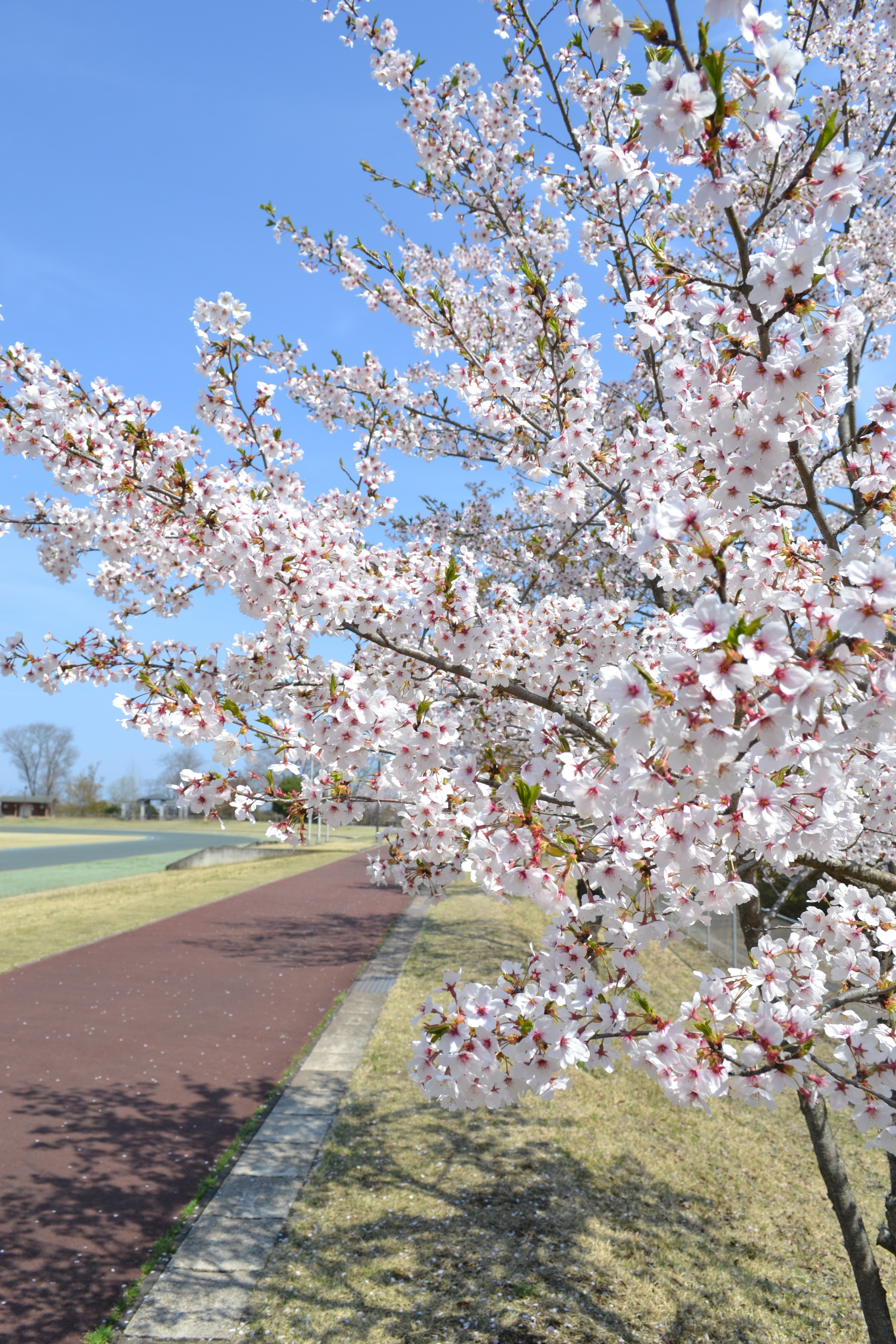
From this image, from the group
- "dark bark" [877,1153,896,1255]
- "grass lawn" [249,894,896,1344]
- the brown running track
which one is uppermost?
"dark bark" [877,1153,896,1255]

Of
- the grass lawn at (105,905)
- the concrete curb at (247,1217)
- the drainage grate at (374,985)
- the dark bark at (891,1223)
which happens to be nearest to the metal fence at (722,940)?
the drainage grate at (374,985)

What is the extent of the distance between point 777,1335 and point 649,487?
165 inches

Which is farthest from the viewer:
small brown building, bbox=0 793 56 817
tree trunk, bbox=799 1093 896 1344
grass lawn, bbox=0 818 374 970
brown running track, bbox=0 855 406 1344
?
small brown building, bbox=0 793 56 817

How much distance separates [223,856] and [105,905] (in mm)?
12660

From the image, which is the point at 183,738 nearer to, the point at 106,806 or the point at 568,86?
the point at 568,86

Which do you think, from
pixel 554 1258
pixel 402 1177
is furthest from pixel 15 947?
pixel 554 1258

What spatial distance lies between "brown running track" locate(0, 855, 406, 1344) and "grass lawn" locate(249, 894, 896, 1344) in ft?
2.87

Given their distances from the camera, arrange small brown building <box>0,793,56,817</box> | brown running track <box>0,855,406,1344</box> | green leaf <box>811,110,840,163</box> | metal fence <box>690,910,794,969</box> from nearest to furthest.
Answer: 1. green leaf <box>811,110,840,163</box>
2. brown running track <box>0,855,406,1344</box>
3. metal fence <box>690,910,794,969</box>
4. small brown building <box>0,793,56,817</box>

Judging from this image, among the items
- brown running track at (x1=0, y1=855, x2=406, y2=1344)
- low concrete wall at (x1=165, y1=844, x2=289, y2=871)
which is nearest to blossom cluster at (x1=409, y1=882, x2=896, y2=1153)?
brown running track at (x1=0, y1=855, x2=406, y2=1344)

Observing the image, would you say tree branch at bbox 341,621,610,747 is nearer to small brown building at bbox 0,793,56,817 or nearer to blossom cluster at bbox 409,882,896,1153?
blossom cluster at bbox 409,882,896,1153

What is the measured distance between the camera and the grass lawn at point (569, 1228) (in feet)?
12.5

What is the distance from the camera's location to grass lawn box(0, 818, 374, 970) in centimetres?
1187

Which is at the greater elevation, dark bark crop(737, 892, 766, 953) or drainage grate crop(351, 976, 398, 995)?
dark bark crop(737, 892, 766, 953)

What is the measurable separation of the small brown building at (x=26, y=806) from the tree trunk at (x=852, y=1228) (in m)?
84.1
